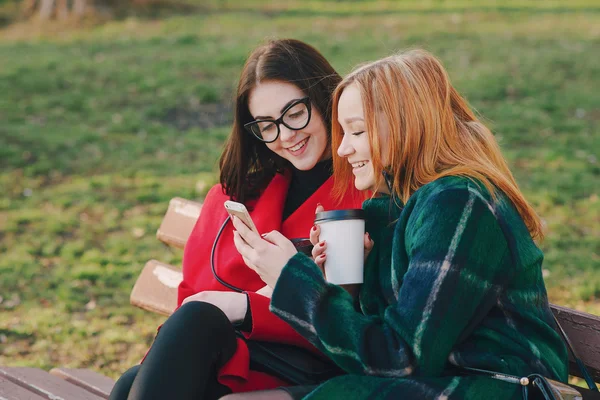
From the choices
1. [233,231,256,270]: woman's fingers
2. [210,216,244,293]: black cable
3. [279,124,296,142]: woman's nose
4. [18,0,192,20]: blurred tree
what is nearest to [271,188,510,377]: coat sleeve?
[233,231,256,270]: woman's fingers

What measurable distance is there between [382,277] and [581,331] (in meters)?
0.67

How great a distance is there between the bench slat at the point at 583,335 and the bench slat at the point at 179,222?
160cm

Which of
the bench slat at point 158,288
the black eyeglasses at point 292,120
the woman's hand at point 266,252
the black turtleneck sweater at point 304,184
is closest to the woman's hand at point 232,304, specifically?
the woman's hand at point 266,252

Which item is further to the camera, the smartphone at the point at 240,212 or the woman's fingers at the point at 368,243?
the woman's fingers at the point at 368,243

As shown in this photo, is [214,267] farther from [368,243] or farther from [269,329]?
[368,243]

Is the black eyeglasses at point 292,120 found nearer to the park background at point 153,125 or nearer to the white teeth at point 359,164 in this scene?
the park background at point 153,125

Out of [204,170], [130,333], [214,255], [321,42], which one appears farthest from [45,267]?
[321,42]

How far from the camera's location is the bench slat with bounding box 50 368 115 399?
292 cm

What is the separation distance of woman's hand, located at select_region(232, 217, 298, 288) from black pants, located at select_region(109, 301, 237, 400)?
7.6 inches

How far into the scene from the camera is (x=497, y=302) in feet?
6.20

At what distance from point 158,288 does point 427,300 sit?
1786 millimetres

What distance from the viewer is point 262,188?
2.97 metres

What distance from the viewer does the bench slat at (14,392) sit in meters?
2.73

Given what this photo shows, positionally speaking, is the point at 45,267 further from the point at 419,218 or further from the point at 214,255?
the point at 419,218
